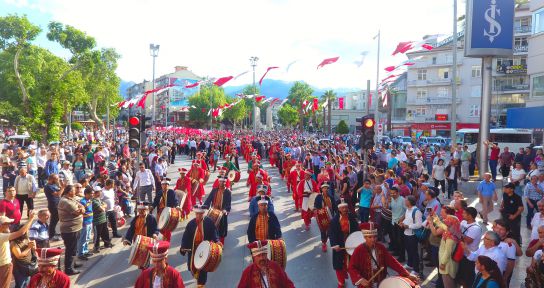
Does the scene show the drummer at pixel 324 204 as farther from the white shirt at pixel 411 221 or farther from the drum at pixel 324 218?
the white shirt at pixel 411 221

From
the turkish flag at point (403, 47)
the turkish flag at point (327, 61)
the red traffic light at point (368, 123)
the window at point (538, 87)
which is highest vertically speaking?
the turkish flag at point (403, 47)

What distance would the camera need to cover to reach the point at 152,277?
500 centimetres

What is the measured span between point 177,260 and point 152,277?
434cm

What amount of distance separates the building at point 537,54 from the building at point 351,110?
63.8 m

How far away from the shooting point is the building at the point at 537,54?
2033 cm

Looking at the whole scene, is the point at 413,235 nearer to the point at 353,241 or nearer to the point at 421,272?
the point at 421,272

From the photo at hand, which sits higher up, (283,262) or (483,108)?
(483,108)

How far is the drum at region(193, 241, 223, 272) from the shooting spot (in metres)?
6.55

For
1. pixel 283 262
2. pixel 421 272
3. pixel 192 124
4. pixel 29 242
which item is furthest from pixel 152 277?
pixel 192 124

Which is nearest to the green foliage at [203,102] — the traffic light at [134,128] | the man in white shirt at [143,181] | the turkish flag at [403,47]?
the turkish flag at [403,47]

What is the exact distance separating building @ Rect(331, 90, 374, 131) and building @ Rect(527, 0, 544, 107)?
63.8 meters

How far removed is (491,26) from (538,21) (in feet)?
16.4

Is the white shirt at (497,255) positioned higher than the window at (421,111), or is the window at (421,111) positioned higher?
the window at (421,111)

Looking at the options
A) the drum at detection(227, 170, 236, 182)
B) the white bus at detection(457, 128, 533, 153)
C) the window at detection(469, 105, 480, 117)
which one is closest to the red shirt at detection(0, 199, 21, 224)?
the drum at detection(227, 170, 236, 182)
